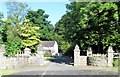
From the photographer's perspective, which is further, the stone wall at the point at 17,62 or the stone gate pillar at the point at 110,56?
the stone gate pillar at the point at 110,56

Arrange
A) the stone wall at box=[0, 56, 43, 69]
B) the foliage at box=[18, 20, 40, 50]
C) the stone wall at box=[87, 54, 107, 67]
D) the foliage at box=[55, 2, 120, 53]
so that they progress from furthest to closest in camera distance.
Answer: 1. the foliage at box=[18, 20, 40, 50]
2. the stone wall at box=[87, 54, 107, 67]
3. the foliage at box=[55, 2, 120, 53]
4. the stone wall at box=[0, 56, 43, 69]

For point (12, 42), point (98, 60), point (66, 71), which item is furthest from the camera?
point (12, 42)

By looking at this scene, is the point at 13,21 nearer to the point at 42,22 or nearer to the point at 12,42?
the point at 12,42

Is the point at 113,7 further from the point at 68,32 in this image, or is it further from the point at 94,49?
the point at 68,32

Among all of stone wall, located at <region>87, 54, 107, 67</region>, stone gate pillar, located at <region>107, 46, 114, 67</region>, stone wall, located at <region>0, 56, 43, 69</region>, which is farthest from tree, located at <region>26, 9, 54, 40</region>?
stone gate pillar, located at <region>107, 46, 114, 67</region>

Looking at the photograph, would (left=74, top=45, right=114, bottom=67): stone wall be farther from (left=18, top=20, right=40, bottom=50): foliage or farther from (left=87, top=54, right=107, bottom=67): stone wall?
Answer: (left=18, top=20, right=40, bottom=50): foliage

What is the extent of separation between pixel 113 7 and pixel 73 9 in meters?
11.9

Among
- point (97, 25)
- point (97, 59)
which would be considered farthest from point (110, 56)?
point (97, 25)

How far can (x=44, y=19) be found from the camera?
3216 inches

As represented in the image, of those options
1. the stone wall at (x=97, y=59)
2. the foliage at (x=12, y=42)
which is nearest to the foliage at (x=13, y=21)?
the foliage at (x=12, y=42)

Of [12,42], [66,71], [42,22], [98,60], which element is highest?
[42,22]

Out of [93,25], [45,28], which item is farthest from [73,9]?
[45,28]

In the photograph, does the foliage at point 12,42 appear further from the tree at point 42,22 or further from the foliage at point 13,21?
the tree at point 42,22

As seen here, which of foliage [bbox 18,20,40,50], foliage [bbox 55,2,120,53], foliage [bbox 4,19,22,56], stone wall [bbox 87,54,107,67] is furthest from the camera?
foliage [bbox 18,20,40,50]
